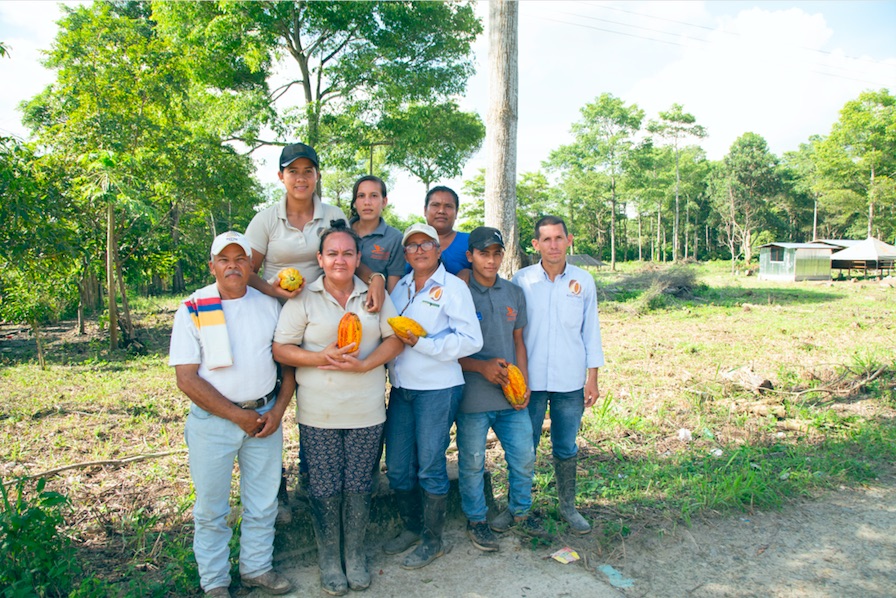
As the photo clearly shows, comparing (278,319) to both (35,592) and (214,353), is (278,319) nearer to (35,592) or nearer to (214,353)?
(214,353)

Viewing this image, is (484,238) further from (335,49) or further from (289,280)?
(335,49)

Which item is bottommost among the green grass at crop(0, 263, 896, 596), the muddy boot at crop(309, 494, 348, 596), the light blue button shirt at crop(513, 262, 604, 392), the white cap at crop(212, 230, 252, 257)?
the green grass at crop(0, 263, 896, 596)

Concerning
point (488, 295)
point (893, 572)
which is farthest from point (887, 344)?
point (488, 295)

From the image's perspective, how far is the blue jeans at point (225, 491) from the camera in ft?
8.62

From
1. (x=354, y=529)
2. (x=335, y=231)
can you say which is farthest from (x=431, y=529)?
(x=335, y=231)

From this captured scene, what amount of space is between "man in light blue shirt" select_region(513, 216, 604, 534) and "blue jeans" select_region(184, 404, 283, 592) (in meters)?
1.61

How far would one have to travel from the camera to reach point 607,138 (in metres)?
34.7

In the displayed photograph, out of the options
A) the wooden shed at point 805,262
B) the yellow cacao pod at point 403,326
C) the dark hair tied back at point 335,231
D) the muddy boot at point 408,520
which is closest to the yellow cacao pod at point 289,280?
the dark hair tied back at point 335,231

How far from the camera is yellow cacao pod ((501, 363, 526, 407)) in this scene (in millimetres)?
3105

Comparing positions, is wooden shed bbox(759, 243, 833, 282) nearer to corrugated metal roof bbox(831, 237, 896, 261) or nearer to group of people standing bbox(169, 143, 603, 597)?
corrugated metal roof bbox(831, 237, 896, 261)

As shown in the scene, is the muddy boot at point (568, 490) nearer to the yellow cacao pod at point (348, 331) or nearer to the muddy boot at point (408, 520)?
the muddy boot at point (408, 520)

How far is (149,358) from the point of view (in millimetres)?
9438

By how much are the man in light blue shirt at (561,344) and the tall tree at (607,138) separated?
32.8 metres

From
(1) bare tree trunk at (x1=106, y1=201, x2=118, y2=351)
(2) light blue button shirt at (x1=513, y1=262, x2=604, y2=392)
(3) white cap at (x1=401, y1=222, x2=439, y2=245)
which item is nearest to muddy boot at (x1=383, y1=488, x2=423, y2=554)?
(2) light blue button shirt at (x1=513, y1=262, x2=604, y2=392)
